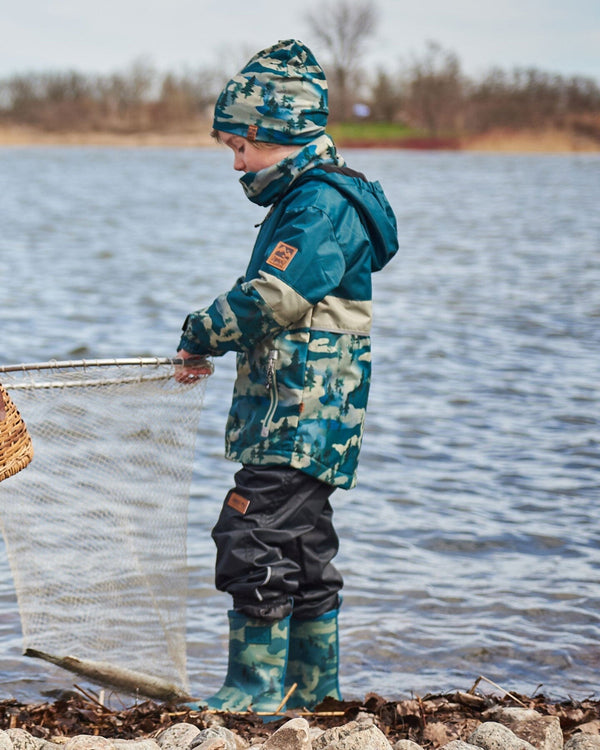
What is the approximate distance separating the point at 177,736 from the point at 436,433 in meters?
4.53

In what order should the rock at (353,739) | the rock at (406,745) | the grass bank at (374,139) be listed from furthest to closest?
the grass bank at (374,139)
the rock at (406,745)
the rock at (353,739)

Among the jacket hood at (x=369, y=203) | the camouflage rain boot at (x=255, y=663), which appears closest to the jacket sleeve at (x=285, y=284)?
the jacket hood at (x=369, y=203)

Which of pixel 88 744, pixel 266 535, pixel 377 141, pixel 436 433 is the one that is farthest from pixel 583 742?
pixel 377 141

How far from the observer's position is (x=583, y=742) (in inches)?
111

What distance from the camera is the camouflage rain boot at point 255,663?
319 cm

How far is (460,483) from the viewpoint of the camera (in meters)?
6.11

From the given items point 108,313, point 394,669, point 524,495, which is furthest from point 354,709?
point 108,313

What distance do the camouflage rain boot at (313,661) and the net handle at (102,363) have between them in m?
0.86

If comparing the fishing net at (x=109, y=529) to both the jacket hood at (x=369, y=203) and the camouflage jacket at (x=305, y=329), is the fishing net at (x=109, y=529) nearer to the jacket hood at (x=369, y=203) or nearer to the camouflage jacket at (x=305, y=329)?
the camouflage jacket at (x=305, y=329)

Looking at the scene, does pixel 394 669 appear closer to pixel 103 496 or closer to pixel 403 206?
pixel 103 496

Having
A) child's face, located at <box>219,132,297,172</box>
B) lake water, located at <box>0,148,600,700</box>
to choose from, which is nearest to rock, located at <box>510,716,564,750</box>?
lake water, located at <box>0,148,600,700</box>

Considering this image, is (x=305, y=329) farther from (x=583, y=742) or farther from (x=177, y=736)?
(x=583, y=742)

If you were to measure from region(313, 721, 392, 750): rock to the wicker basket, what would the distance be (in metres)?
1.00

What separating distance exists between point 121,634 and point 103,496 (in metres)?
0.46
